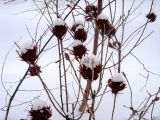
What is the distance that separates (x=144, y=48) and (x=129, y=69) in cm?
106

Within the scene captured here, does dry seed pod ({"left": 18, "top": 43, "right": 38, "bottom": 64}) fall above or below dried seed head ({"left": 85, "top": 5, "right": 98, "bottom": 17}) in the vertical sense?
below

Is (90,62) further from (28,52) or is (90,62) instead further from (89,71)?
(28,52)

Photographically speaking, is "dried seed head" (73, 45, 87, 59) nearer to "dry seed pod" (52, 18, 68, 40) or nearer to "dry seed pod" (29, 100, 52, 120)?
"dry seed pod" (52, 18, 68, 40)

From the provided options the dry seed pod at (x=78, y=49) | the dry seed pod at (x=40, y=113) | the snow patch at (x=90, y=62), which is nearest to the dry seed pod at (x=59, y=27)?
the dry seed pod at (x=78, y=49)

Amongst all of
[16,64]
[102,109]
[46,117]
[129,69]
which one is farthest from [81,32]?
[16,64]

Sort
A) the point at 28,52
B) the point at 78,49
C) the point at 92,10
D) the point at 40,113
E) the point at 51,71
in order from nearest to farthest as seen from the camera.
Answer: the point at 40,113 → the point at 28,52 → the point at 78,49 → the point at 92,10 → the point at 51,71

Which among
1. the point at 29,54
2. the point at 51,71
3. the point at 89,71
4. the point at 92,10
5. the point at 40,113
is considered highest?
the point at 51,71

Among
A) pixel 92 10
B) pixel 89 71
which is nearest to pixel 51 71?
pixel 92 10

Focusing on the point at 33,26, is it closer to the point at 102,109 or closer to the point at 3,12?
the point at 3,12

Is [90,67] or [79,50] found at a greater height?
[79,50]

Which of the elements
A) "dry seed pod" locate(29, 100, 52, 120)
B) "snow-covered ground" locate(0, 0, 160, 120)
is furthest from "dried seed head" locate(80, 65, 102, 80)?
"snow-covered ground" locate(0, 0, 160, 120)

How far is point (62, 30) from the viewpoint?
4.24 ft

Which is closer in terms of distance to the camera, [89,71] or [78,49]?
[89,71]

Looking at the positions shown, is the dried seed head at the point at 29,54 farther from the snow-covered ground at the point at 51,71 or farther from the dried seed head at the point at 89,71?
the snow-covered ground at the point at 51,71
